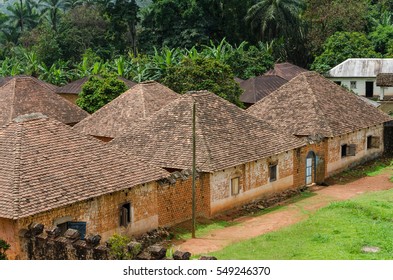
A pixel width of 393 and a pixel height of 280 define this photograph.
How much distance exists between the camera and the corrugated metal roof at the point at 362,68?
50.5 meters

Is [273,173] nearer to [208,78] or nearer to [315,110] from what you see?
[315,110]

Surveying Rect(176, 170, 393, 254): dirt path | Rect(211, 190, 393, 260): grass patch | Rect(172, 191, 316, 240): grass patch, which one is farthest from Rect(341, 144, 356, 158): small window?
Rect(211, 190, 393, 260): grass patch

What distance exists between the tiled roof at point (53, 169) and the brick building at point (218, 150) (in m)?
2.08

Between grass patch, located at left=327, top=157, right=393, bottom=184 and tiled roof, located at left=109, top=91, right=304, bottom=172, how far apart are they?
12.4 ft

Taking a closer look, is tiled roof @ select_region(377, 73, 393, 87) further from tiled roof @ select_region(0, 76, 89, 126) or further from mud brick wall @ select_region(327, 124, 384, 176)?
tiled roof @ select_region(0, 76, 89, 126)

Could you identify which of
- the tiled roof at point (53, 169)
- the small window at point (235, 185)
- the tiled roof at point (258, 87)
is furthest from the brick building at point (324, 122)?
the tiled roof at point (53, 169)

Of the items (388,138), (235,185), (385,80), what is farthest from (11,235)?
(385,80)

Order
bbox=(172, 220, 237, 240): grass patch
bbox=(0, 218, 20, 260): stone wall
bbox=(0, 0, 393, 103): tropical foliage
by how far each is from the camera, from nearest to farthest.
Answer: bbox=(0, 218, 20, 260): stone wall < bbox=(172, 220, 237, 240): grass patch < bbox=(0, 0, 393, 103): tropical foliage

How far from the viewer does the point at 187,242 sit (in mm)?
22406

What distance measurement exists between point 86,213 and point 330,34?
47097 mm

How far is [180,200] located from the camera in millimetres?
24266

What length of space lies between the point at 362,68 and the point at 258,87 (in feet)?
32.9

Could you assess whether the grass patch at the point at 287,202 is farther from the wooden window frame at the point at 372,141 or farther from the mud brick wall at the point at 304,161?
the wooden window frame at the point at 372,141

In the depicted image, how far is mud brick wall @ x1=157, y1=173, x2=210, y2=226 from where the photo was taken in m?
23.6
